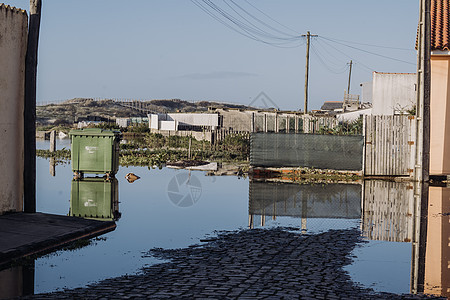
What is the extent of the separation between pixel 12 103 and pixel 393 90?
27.2m

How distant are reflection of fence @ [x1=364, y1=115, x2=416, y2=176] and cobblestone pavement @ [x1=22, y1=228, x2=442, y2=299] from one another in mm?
13450

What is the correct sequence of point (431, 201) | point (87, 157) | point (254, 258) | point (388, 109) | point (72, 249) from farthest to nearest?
point (388, 109) → point (87, 157) → point (431, 201) → point (72, 249) → point (254, 258)

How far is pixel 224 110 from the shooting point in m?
62.2

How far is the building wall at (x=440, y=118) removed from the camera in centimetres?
2417

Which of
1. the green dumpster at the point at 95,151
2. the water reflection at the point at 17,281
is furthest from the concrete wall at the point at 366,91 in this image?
the water reflection at the point at 17,281

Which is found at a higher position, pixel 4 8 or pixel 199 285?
pixel 4 8

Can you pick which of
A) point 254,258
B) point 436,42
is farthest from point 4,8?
point 436,42

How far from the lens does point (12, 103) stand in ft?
41.5

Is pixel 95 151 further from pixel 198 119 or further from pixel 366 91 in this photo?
pixel 198 119

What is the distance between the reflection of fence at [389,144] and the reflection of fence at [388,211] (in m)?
2.04

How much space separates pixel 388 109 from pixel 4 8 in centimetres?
2745

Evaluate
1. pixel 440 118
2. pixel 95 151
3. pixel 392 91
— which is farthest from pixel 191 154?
pixel 440 118

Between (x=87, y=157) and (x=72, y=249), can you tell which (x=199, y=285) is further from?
(x=87, y=157)

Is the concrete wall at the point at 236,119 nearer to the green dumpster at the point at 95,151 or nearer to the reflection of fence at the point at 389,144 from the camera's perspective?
the reflection of fence at the point at 389,144
